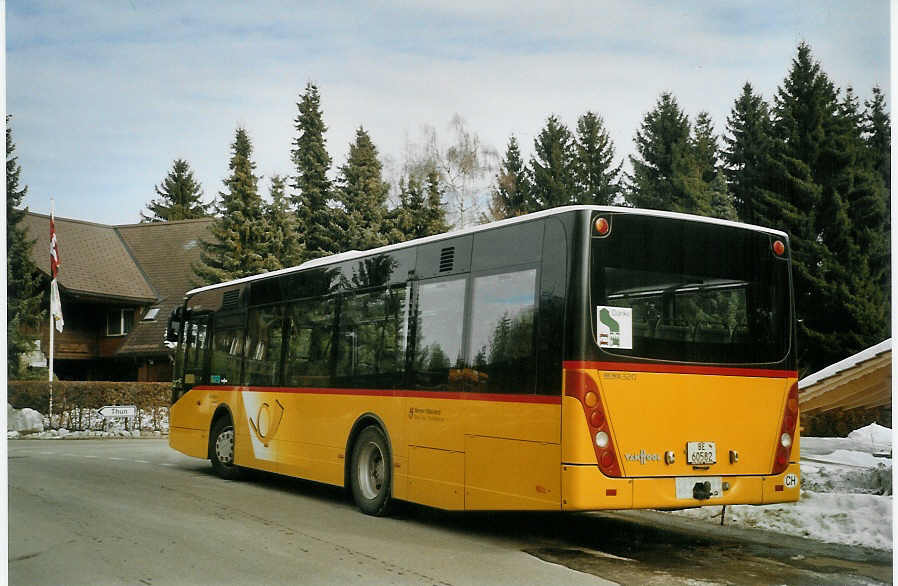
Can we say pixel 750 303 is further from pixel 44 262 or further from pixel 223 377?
pixel 44 262

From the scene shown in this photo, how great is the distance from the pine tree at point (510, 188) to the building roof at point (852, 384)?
22.7 m

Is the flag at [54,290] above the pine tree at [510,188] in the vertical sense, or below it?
below

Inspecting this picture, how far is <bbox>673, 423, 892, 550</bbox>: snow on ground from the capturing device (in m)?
8.74

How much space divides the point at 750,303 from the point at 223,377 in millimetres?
8529

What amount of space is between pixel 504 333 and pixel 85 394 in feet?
72.0

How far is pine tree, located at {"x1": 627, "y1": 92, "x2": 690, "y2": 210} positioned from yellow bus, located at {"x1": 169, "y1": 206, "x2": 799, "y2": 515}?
83.2ft

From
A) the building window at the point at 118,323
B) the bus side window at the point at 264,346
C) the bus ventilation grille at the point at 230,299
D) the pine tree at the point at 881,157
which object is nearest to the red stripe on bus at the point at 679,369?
the pine tree at the point at 881,157

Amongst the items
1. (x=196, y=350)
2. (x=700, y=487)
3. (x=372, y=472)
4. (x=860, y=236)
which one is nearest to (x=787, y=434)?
(x=700, y=487)

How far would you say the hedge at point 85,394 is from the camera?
25938mm

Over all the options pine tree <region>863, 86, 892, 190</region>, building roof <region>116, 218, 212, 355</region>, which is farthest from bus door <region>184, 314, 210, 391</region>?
building roof <region>116, 218, 212, 355</region>

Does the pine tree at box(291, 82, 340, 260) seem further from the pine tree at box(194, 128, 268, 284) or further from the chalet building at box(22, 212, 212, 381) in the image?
the chalet building at box(22, 212, 212, 381)

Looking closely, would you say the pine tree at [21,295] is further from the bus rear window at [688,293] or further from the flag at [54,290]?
the bus rear window at [688,293]

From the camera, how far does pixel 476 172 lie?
122ft

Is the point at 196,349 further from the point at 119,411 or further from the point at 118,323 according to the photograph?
the point at 118,323
